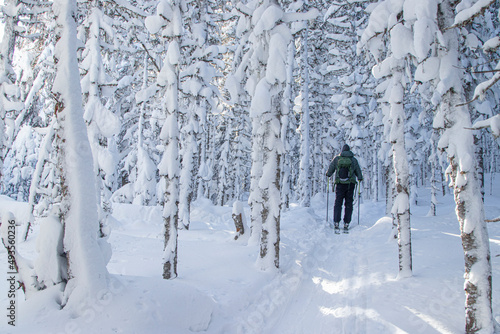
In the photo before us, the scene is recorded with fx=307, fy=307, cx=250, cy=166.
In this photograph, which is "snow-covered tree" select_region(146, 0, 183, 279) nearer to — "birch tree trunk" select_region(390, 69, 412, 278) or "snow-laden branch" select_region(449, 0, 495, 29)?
"birch tree trunk" select_region(390, 69, 412, 278)

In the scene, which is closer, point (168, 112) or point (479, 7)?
point (479, 7)

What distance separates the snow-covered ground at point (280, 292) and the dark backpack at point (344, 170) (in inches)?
95.6

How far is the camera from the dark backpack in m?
10.4

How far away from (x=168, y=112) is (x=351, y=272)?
456 centimetres

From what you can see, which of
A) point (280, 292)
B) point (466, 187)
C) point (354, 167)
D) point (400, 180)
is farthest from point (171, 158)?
point (354, 167)

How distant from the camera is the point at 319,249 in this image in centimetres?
785

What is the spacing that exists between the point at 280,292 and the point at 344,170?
6.44 meters

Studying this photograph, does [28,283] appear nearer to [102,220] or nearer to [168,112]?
[102,220]

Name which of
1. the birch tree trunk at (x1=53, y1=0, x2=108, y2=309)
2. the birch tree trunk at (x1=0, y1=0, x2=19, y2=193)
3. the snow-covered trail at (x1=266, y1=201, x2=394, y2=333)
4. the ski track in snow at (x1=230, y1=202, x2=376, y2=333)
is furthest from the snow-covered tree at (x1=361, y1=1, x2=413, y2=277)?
the birch tree trunk at (x1=0, y1=0, x2=19, y2=193)

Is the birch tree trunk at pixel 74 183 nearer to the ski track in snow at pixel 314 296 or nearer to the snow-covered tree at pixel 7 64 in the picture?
the ski track in snow at pixel 314 296

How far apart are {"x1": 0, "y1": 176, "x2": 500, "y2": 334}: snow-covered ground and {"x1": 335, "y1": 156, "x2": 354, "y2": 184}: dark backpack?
2428 millimetres

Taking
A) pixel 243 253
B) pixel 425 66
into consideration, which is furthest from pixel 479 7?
pixel 243 253

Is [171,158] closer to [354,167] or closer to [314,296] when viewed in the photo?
[314,296]

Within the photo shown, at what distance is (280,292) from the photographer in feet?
A: 16.5
